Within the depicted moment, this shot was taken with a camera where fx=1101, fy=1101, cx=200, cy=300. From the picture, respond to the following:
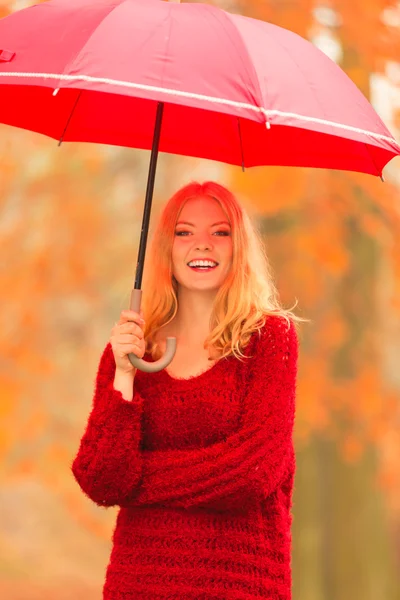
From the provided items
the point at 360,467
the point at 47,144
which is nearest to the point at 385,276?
the point at 360,467

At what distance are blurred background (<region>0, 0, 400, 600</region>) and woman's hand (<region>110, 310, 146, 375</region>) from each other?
3195 millimetres

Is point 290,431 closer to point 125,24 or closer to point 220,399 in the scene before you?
point 220,399

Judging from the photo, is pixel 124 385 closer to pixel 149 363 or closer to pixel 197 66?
pixel 149 363

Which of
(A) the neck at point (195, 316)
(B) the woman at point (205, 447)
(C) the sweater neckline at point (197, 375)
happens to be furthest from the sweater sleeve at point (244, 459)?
(A) the neck at point (195, 316)

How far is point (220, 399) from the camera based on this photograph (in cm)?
343

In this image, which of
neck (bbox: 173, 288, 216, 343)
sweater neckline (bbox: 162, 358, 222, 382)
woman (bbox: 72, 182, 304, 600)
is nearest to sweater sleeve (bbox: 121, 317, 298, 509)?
woman (bbox: 72, 182, 304, 600)

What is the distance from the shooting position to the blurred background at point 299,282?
6.83m

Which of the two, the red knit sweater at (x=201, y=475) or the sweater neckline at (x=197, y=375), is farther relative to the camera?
the sweater neckline at (x=197, y=375)

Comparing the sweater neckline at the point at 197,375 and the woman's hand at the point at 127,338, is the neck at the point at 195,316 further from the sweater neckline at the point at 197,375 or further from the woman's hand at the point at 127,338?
the woman's hand at the point at 127,338

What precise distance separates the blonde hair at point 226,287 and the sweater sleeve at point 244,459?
121mm

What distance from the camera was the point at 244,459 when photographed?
3297 millimetres

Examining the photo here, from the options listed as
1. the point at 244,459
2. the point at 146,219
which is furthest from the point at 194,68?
the point at 244,459

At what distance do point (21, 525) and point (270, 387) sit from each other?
11.7m

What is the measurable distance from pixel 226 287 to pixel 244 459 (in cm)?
61
